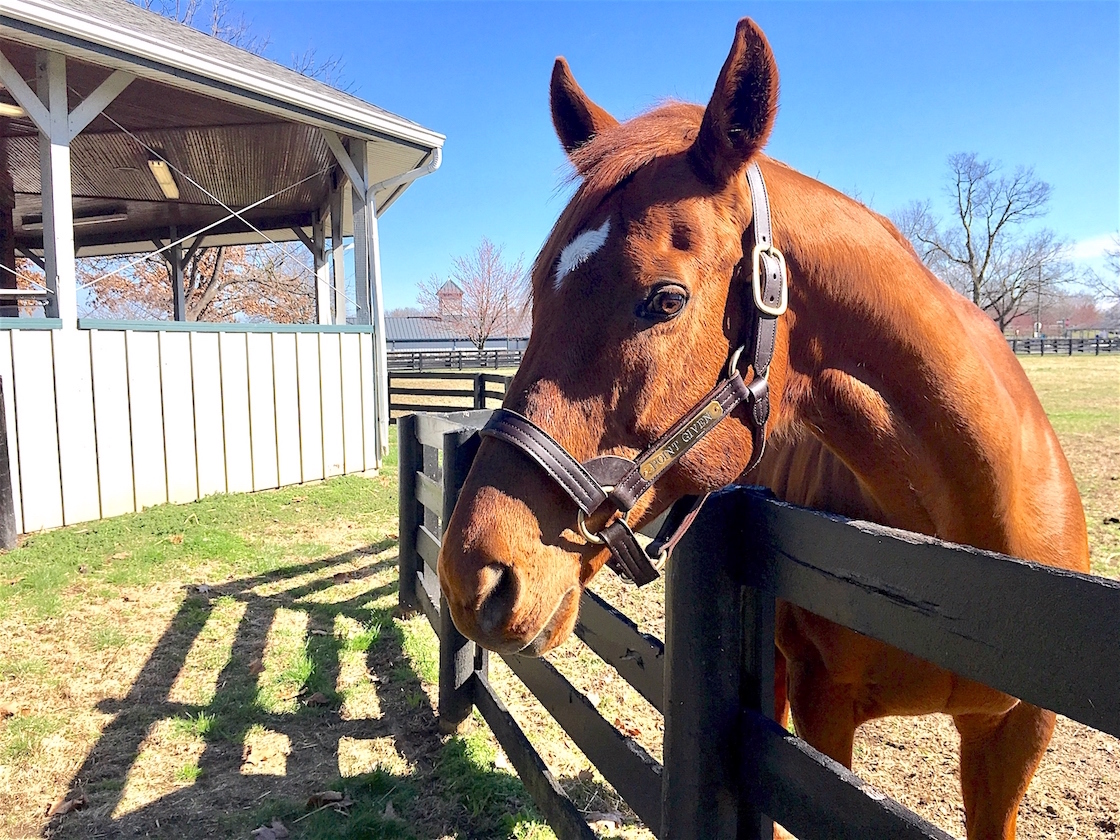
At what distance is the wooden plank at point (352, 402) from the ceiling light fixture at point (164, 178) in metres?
3.34

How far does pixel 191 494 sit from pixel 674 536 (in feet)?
23.0

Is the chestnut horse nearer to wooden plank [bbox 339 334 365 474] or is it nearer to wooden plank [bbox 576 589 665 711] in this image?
wooden plank [bbox 576 589 665 711]

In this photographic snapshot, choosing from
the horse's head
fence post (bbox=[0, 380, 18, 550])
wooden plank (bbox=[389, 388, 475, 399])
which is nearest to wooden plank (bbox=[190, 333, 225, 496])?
fence post (bbox=[0, 380, 18, 550])

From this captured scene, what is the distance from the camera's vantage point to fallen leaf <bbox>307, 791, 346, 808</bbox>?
2.77 m

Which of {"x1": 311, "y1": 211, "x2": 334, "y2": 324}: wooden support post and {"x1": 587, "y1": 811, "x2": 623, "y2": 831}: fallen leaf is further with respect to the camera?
{"x1": 311, "y1": 211, "x2": 334, "y2": 324}: wooden support post

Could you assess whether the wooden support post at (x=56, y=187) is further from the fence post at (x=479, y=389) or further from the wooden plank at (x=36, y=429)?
the fence post at (x=479, y=389)

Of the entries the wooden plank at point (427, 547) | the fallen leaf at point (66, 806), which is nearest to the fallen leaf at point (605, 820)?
the wooden plank at point (427, 547)

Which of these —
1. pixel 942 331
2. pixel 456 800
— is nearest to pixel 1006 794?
pixel 942 331

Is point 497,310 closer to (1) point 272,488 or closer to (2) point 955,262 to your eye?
(2) point 955,262

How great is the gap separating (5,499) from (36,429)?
75 cm

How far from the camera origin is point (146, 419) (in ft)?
22.0

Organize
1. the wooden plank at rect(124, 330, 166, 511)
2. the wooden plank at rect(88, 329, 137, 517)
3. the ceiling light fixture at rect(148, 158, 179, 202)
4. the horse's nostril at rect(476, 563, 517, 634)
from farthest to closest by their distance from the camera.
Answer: the ceiling light fixture at rect(148, 158, 179, 202), the wooden plank at rect(124, 330, 166, 511), the wooden plank at rect(88, 329, 137, 517), the horse's nostril at rect(476, 563, 517, 634)

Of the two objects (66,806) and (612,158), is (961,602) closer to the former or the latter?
(612,158)

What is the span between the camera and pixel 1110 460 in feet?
28.6
